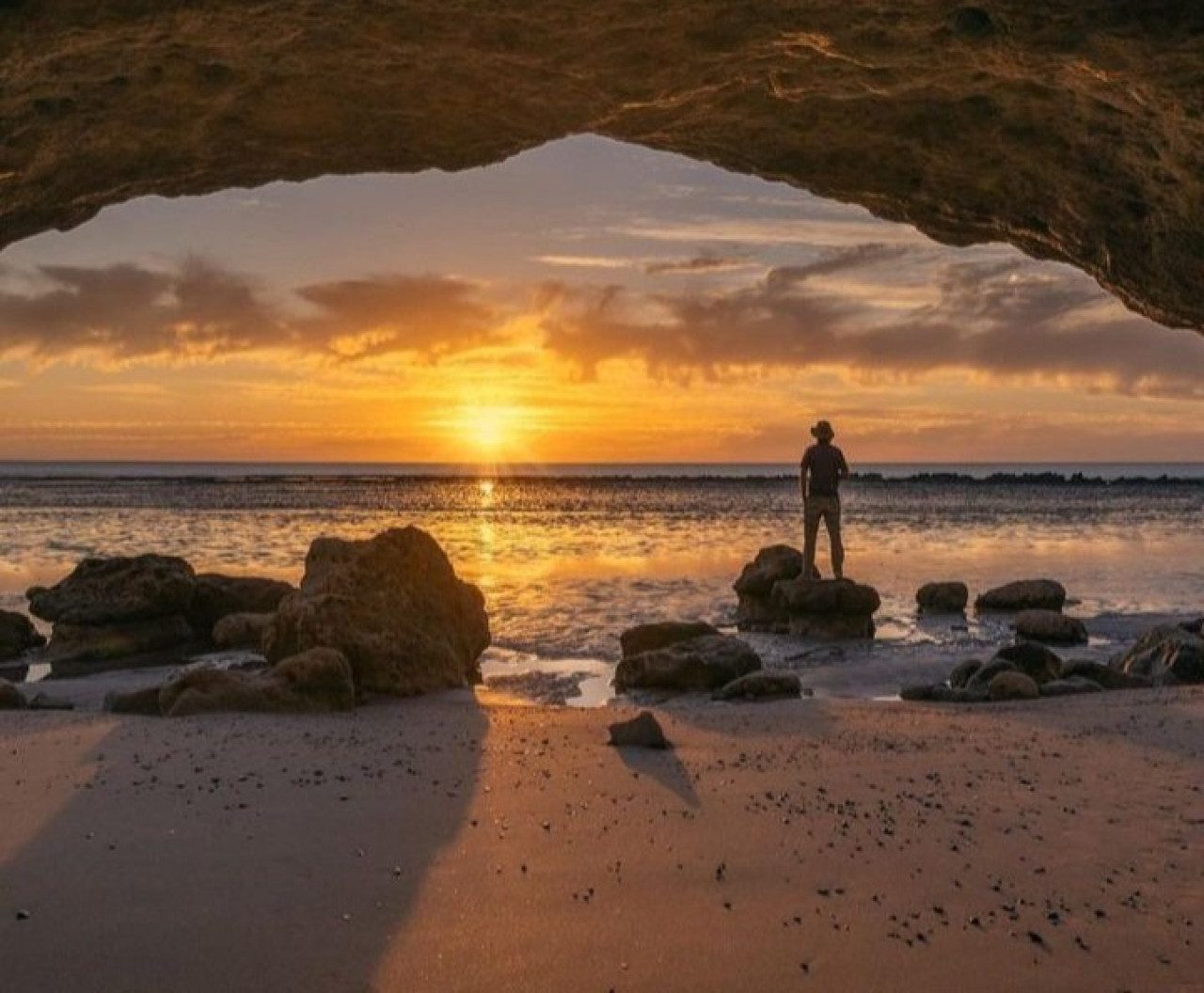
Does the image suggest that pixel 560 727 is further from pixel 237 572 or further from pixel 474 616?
pixel 237 572

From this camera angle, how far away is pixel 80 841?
4391 millimetres

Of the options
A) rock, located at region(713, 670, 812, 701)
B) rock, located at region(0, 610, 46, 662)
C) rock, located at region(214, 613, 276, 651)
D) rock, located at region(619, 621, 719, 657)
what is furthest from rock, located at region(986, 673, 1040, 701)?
rock, located at region(0, 610, 46, 662)

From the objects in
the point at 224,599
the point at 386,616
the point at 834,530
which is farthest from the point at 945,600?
the point at 224,599

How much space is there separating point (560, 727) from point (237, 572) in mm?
14683

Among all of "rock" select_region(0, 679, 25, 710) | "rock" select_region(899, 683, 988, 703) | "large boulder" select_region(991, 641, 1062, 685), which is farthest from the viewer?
"large boulder" select_region(991, 641, 1062, 685)

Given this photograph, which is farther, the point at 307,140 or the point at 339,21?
the point at 307,140

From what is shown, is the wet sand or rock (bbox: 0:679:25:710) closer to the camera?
the wet sand

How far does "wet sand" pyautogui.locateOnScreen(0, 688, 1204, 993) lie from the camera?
3.37 metres

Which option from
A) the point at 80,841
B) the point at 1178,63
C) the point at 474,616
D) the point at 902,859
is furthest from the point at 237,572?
the point at 1178,63

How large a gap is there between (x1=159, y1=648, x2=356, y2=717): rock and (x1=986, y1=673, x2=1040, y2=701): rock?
495 cm

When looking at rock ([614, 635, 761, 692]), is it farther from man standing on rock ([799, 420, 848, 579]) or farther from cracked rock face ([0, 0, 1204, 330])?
man standing on rock ([799, 420, 848, 579])

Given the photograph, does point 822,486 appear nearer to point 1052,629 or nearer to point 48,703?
point 1052,629

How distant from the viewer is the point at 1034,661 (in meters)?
10.0

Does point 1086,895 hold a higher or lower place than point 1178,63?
lower
